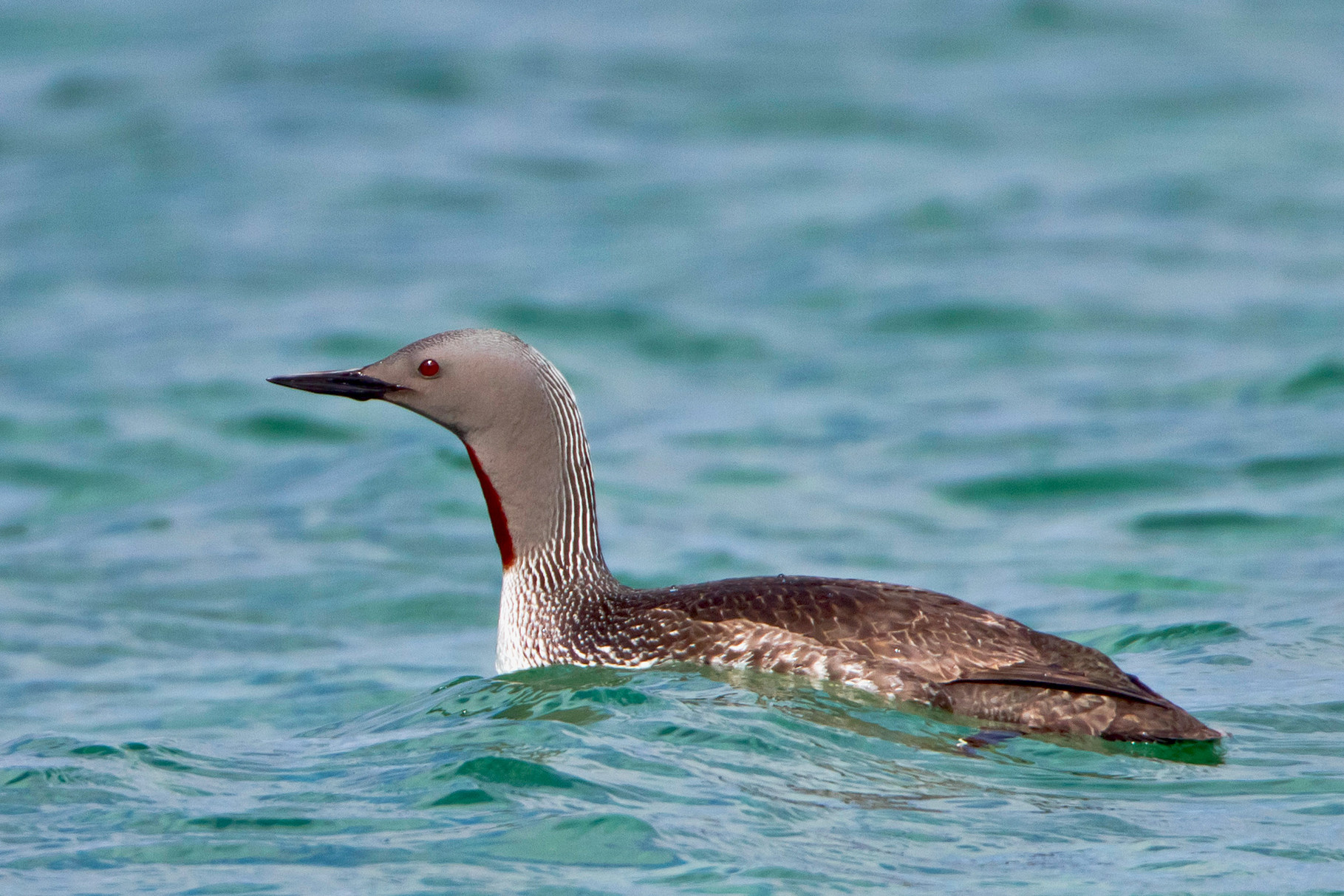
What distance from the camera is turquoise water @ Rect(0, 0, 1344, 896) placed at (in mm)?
5426

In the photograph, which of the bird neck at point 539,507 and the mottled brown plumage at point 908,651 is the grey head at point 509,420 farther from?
the mottled brown plumage at point 908,651

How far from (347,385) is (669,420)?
6.26 meters

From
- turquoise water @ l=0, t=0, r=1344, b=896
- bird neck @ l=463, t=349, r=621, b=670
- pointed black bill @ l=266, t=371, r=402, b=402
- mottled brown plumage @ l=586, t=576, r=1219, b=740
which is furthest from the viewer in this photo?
bird neck @ l=463, t=349, r=621, b=670

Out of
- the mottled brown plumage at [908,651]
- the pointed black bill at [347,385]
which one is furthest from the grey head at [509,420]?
the mottled brown plumage at [908,651]

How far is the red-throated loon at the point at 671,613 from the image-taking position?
5883mm

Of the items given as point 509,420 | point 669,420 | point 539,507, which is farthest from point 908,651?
point 669,420

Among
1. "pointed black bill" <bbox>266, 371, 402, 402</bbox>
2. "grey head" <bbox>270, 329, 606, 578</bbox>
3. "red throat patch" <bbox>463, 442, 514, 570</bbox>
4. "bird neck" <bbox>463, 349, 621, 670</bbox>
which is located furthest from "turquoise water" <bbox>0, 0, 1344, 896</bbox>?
"pointed black bill" <bbox>266, 371, 402, 402</bbox>

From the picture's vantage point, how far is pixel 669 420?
42.6ft

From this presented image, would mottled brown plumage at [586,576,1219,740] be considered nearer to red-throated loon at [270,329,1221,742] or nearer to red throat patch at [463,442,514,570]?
red-throated loon at [270,329,1221,742]

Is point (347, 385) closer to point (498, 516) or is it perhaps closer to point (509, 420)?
point (509, 420)

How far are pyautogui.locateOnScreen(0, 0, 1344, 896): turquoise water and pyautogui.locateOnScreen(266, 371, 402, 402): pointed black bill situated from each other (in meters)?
1.18

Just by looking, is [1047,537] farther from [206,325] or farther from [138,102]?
[138,102]

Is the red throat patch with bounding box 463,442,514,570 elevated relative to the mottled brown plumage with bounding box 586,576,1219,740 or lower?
elevated

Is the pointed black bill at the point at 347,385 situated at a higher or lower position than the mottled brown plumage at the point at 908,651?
higher
